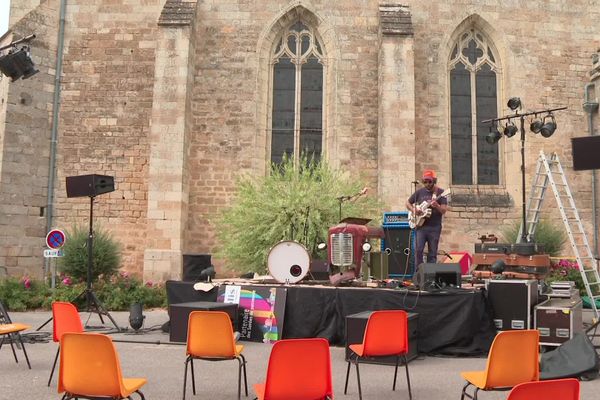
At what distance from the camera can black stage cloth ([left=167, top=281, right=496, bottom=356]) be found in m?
7.11

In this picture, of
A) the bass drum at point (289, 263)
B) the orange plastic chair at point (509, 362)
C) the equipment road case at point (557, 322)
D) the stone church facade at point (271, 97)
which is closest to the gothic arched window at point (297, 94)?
the stone church facade at point (271, 97)

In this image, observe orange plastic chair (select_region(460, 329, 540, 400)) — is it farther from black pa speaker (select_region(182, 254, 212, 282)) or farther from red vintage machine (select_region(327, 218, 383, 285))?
black pa speaker (select_region(182, 254, 212, 282))

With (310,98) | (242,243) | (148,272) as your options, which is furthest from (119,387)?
(310,98)

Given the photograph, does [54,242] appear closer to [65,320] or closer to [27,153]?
[27,153]

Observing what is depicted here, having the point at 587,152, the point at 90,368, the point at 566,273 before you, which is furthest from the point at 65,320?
the point at 566,273

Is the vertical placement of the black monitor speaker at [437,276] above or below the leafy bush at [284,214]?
below

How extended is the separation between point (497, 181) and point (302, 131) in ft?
17.6

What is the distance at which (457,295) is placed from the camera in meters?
7.10

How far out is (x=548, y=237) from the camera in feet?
44.1

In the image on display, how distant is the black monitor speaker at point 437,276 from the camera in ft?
23.9

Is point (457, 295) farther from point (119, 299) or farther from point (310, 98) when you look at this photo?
point (310, 98)

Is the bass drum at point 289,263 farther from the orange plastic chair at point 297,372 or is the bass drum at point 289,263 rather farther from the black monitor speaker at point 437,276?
the orange plastic chair at point 297,372

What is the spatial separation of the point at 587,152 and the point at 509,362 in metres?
4.30

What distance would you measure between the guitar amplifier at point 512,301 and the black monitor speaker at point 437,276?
429 mm
